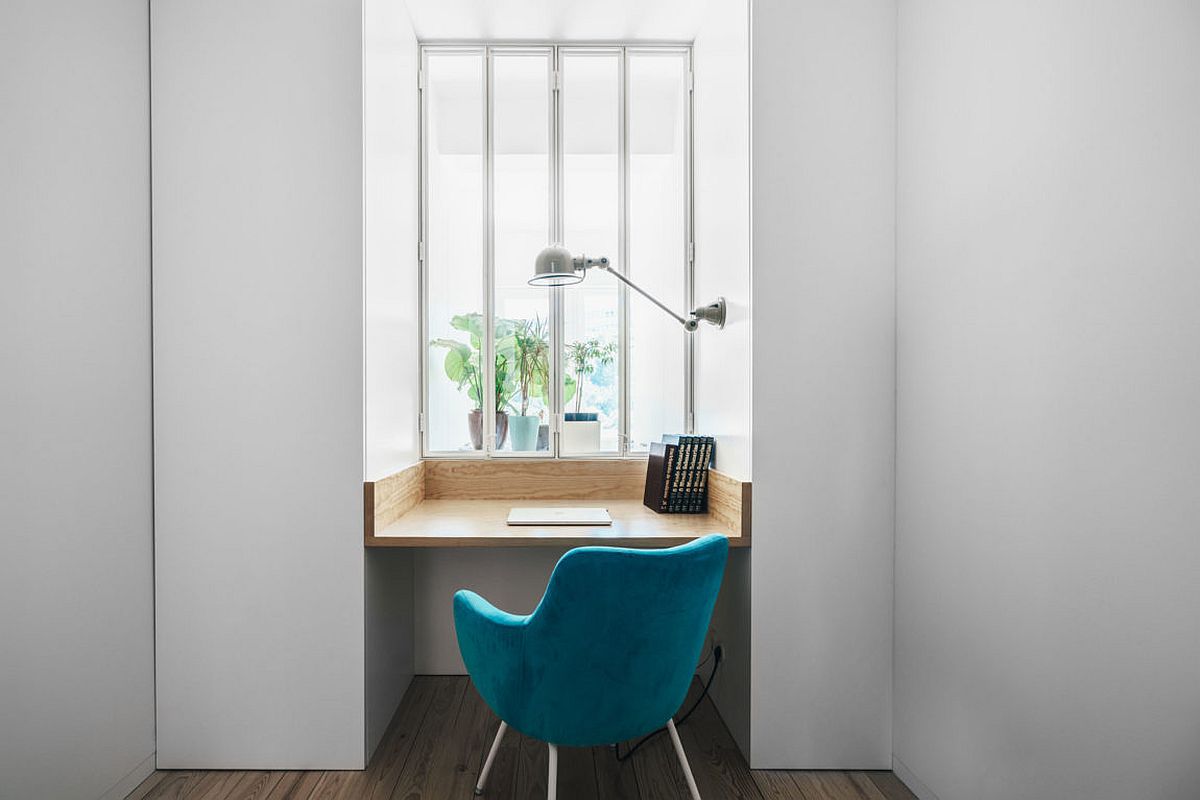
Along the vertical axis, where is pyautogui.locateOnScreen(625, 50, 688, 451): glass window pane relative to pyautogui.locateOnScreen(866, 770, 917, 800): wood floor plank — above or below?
above

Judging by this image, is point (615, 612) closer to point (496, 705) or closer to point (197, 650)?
point (496, 705)

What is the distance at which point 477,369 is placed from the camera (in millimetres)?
2816

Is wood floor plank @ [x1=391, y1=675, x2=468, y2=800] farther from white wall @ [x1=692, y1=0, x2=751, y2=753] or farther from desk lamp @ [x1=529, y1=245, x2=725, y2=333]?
Result: desk lamp @ [x1=529, y1=245, x2=725, y2=333]

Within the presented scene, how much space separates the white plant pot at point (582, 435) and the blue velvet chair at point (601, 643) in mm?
1114

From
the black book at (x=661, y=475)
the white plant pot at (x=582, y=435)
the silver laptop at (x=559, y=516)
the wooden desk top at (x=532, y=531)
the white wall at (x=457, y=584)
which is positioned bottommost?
the white wall at (x=457, y=584)

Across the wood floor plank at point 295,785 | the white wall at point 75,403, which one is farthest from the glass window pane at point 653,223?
the white wall at point 75,403

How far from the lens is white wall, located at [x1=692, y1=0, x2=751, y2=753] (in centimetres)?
213

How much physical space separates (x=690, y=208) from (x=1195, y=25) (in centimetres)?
175

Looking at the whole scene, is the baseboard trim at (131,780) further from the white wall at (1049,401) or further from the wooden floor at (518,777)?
the white wall at (1049,401)

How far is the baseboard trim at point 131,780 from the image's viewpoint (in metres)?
1.86

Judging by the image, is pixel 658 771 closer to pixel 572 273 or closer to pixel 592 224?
pixel 572 273

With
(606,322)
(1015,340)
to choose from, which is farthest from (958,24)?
(606,322)

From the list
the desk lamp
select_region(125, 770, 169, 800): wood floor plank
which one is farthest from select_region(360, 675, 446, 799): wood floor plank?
the desk lamp

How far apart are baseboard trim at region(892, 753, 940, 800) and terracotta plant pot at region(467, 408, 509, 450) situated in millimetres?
1693
